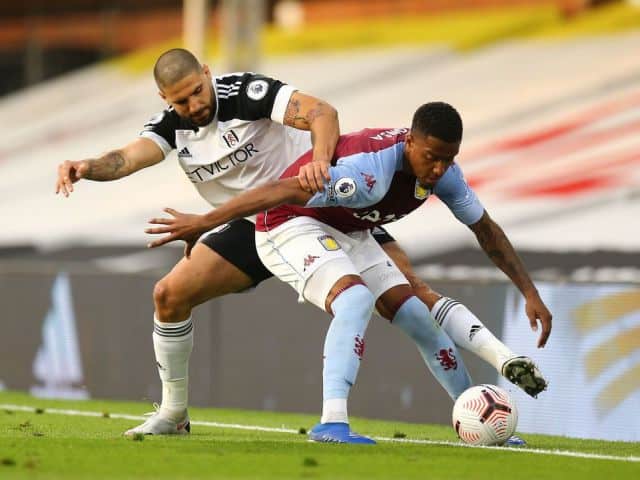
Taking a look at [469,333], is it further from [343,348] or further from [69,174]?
[69,174]

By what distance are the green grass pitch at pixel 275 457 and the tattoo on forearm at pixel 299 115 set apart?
1.57m

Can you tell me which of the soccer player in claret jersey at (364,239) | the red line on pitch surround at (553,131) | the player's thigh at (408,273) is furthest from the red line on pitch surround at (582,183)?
the soccer player in claret jersey at (364,239)

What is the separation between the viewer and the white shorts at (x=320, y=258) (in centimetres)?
718

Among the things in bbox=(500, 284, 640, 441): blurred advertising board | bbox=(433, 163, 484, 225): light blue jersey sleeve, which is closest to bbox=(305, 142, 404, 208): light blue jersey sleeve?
bbox=(433, 163, 484, 225): light blue jersey sleeve

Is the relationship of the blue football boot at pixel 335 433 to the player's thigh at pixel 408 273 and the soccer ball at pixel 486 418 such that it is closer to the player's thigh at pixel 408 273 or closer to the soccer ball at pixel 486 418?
the soccer ball at pixel 486 418

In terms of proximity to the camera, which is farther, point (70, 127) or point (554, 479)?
point (70, 127)

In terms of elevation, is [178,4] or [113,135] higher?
[178,4]

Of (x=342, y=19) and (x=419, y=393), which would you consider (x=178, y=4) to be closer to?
(x=342, y=19)

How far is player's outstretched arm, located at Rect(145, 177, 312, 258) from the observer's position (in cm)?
665

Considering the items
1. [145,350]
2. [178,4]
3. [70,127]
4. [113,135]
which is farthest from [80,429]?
[178,4]

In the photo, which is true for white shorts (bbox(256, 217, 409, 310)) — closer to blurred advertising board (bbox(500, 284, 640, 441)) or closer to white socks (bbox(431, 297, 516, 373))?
white socks (bbox(431, 297, 516, 373))

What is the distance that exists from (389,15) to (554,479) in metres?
20.2

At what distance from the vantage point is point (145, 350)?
12.1 m

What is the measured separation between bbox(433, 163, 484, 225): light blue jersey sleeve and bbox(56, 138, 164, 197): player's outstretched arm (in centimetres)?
147
